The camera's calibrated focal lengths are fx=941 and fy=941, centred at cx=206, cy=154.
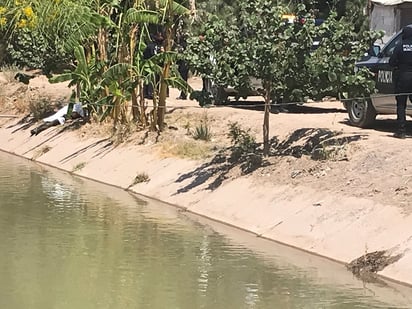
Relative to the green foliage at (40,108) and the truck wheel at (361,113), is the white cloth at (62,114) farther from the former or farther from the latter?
the truck wheel at (361,113)

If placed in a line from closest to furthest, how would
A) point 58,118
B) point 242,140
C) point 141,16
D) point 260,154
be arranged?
point 260,154 → point 242,140 → point 141,16 → point 58,118

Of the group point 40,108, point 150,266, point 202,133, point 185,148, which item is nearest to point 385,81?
point 185,148

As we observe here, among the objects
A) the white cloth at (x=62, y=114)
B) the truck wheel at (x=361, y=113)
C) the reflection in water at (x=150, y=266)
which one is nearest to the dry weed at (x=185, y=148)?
the reflection in water at (x=150, y=266)

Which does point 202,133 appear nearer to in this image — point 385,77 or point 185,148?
point 185,148

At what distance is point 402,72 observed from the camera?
1558 centimetres

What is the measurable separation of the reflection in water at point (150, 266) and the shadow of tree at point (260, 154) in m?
0.95

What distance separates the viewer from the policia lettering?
1653 centimetres

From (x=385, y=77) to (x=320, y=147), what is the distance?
75.4 inches

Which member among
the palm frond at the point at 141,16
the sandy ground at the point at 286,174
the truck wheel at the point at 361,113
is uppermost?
the palm frond at the point at 141,16

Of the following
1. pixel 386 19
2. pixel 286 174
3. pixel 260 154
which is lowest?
pixel 286 174

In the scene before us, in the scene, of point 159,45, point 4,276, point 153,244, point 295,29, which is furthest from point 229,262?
point 159,45

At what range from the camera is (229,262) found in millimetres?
12125

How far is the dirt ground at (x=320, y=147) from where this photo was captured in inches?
541

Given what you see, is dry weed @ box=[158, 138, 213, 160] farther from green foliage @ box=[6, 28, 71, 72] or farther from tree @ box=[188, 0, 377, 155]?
green foliage @ box=[6, 28, 71, 72]
